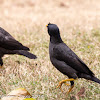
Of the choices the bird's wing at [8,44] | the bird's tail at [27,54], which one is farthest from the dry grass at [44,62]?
the bird's wing at [8,44]

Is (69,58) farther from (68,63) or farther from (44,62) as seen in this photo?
(44,62)

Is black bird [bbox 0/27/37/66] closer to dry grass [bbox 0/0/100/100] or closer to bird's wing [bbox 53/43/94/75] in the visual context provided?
dry grass [bbox 0/0/100/100]

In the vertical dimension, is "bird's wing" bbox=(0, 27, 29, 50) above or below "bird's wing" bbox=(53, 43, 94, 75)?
above

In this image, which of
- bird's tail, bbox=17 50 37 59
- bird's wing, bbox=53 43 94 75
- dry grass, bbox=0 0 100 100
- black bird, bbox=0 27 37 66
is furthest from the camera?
black bird, bbox=0 27 37 66

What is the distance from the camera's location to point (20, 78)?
13.3 feet

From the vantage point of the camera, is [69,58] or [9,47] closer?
[69,58]

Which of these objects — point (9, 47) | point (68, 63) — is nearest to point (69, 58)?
point (68, 63)

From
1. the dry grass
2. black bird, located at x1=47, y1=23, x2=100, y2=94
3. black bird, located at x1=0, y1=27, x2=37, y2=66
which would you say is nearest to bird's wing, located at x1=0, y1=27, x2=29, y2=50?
black bird, located at x1=0, y1=27, x2=37, y2=66

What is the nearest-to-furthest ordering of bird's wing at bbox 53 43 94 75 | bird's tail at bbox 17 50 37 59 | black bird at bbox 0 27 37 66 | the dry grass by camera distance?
bird's wing at bbox 53 43 94 75 → the dry grass → bird's tail at bbox 17 50 37 59 → black bird at bbox 0 27 37 66

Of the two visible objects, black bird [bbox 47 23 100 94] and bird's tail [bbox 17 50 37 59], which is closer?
black bird [bbox 47 23 100 94]

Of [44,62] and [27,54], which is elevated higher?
[27,54]

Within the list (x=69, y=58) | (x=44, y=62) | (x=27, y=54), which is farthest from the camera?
(x=44, y=62)

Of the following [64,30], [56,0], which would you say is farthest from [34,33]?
[56,0]

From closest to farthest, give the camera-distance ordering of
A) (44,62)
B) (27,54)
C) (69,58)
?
(69,58)
(27,54)
(44,62)
